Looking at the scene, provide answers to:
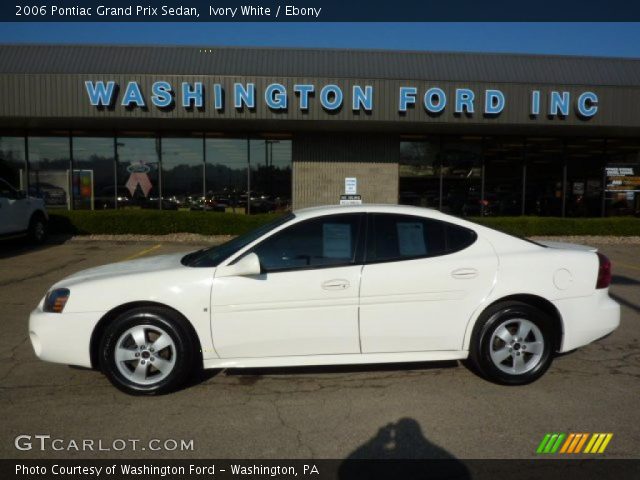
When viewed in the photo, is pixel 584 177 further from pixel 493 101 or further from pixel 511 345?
pixel 511 345

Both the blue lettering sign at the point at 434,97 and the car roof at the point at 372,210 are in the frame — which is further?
the blue lettering sign at the point at 434,97

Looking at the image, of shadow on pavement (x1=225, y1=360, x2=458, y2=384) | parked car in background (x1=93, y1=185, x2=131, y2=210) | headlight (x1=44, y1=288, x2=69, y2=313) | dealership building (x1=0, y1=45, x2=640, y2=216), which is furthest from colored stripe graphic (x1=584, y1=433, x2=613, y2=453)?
parked car in background (x1=93, y1=185, x2=131, y2=210)

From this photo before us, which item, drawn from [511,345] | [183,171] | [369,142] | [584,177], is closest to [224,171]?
[183,171]

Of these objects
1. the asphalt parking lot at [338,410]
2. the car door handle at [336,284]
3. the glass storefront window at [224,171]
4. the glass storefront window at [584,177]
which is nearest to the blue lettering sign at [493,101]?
the glass storefront window at [584,177]

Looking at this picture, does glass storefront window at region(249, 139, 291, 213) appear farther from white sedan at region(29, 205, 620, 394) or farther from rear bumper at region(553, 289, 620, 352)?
rear bumper at region(553, 289, 620, 352)

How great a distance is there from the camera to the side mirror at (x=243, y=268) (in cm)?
438

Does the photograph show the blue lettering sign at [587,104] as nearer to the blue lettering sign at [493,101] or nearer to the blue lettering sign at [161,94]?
the blue lettering sign at [493,101]

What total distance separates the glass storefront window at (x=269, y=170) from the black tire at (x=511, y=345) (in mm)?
13992

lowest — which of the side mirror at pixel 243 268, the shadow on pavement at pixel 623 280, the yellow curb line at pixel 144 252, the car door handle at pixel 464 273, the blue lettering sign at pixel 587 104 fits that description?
the shadow on pavement at pixel 623 280

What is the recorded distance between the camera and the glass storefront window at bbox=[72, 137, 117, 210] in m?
17.9

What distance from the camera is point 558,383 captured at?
189 inches

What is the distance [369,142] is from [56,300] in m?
14.4

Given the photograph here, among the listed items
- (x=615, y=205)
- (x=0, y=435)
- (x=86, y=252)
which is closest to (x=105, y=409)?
(x=0, y=435)

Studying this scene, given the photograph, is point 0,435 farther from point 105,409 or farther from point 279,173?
point 279,173
